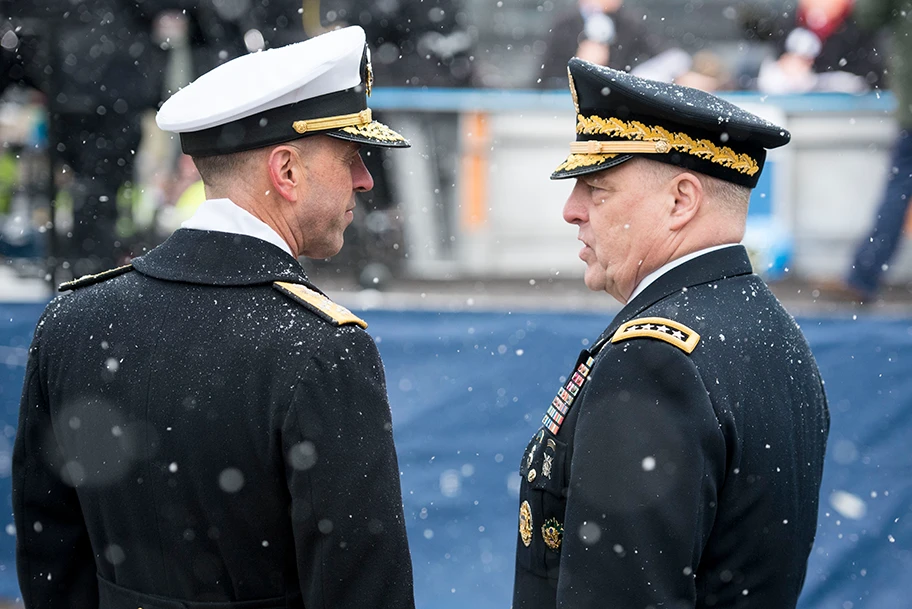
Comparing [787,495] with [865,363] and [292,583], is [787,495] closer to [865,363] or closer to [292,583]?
[292,583]

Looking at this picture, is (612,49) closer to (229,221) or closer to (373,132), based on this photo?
(373,132)

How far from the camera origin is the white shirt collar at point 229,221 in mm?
1911

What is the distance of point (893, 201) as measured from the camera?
462 centimetres

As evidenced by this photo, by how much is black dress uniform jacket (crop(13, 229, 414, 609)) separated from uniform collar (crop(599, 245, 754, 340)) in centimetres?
52

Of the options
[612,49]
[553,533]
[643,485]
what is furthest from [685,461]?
[612,49]

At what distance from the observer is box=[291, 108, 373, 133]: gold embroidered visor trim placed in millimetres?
1937

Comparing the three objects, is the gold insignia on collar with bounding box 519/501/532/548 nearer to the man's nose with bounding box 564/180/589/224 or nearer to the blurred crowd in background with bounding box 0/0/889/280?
the man's nose with bounding box 564/180/589/224

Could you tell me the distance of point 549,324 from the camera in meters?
4.07

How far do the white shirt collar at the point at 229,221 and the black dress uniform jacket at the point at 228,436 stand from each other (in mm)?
22

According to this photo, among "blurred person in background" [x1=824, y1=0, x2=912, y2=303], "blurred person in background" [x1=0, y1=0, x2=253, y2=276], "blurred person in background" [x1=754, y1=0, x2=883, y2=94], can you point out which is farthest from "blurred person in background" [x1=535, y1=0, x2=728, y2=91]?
"blurred person in background" [x1=0, y1=0, x2=253, y2=276]

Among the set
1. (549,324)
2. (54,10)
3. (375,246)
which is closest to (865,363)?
(549,324)

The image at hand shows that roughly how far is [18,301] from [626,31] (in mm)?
3764

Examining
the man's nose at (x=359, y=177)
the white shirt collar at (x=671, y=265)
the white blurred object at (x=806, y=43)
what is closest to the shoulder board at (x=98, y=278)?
the man's nose at (x=359, y=177)

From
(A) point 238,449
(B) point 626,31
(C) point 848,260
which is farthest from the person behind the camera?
(B) point 626,31
